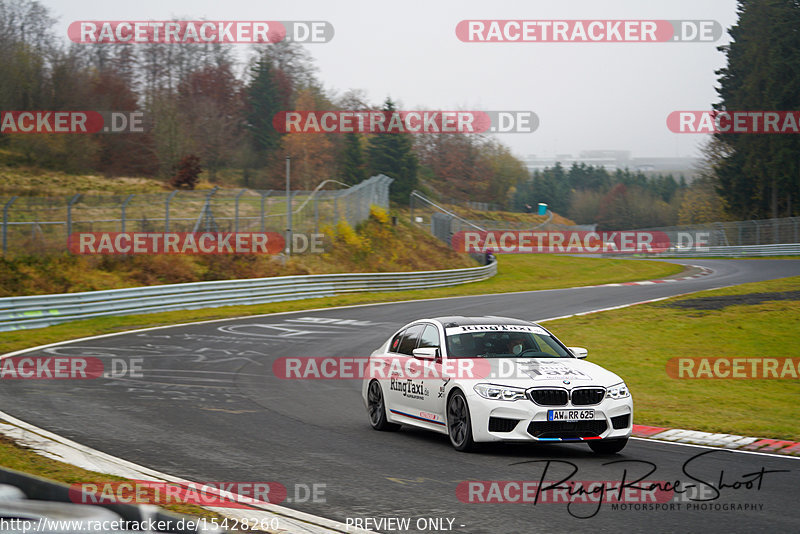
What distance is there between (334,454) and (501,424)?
5.82 feet

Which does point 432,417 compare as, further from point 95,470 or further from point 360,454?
point 95,470

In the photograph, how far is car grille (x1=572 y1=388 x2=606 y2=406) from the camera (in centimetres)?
875

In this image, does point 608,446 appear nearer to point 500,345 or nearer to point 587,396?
point 587,396

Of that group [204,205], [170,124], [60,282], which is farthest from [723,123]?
[60,282]

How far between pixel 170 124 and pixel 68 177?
10700 mm

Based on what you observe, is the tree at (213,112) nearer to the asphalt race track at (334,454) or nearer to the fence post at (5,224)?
the fence post at (5,224)

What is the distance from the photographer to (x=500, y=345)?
10.2m

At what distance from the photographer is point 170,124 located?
2452 inches

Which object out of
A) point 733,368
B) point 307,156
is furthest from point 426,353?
point 307,156

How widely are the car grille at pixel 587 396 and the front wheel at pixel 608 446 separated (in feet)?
1.48

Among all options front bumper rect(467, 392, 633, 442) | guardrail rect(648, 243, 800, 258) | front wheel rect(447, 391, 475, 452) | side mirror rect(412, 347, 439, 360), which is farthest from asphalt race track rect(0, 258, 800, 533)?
guardrail rect(648, 243, 800, 258)

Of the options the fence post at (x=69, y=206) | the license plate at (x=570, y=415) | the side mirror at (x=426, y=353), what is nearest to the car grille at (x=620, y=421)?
the license plate at (x=570, y=415)

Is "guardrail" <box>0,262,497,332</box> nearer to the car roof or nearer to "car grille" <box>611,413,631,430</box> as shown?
the car roof

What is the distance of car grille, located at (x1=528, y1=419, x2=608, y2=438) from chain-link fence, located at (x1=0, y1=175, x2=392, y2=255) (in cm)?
2265
